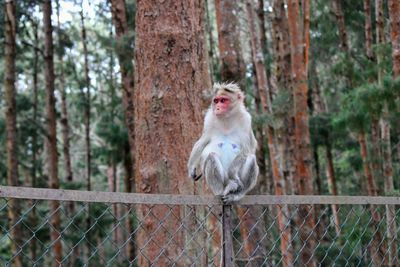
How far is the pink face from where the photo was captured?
4.89 metres

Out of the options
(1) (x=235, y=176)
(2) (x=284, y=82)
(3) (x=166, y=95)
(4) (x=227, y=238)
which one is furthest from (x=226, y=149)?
(2) (x=284, y=82)

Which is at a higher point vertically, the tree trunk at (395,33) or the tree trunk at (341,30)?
the tree trunk at (341,30)

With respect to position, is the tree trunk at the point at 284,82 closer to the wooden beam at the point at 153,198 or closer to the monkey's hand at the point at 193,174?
the monkey's hand at the point at 193,174

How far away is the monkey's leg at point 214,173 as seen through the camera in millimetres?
4758

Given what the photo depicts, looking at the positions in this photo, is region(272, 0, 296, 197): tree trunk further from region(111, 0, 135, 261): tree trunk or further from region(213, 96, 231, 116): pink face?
region(213, 96, 231, 116): pink face

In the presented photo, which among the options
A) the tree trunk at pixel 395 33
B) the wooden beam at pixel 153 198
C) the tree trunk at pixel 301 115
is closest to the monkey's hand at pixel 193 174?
the wooden beam at pixel 153 198

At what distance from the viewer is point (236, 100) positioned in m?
5.17

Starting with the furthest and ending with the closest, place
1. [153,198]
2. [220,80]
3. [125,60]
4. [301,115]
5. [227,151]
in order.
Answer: [125,60] → [220,80] → [301,115] → [227,151] → [153,198]

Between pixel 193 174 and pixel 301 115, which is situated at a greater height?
pixel 301 115

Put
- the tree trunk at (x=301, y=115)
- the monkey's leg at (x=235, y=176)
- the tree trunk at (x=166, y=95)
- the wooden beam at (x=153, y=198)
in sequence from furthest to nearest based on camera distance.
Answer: the tree trunk at (x=301, y=115) < the tree trunk at (x=166, y=95) < the monkey's leg at (x=235, y=176) < the wooden beam at (x=153, y=198)

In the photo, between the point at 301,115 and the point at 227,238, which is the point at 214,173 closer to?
the point at 227,238

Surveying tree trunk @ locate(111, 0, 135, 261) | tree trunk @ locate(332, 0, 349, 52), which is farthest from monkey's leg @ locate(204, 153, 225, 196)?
tree trunk @ locate(332, 0, 349, 52)

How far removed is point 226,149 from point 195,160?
1.50ft

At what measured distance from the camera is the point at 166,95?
4.87m
